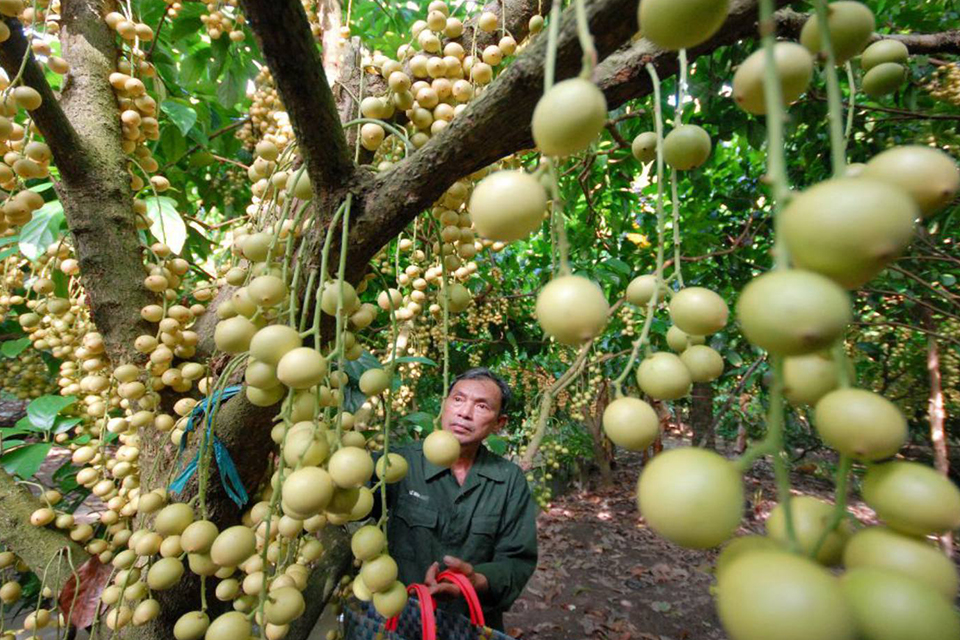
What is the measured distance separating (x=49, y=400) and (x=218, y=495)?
1.05 metres

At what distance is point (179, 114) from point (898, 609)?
195cm

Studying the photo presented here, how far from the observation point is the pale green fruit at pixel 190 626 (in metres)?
0.78

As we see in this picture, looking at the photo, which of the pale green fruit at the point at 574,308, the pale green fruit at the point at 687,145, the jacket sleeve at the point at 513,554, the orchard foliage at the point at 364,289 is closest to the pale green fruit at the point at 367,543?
the orchard foliage at the point at 364,289

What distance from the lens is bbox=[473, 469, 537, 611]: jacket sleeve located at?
1.72 meters

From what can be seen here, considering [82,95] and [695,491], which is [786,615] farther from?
[82,95]

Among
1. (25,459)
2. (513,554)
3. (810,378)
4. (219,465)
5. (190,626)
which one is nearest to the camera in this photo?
(810,378)

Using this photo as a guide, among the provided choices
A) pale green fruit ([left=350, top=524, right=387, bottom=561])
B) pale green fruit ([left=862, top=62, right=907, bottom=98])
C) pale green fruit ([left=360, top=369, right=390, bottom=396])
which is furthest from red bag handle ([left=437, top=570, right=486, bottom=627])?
pale green fruit ([left=862, top=62, right=907, bottom=98])

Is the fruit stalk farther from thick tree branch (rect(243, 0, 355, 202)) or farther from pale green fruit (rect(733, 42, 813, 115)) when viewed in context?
thick tree branch (rect(243, 0, 355, 202))

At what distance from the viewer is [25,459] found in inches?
55.4

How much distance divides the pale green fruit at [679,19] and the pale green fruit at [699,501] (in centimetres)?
33

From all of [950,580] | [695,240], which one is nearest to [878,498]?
[950,580]

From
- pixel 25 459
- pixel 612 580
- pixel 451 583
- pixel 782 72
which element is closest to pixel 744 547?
pixel 782 72

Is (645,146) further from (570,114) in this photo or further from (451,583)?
(451,583)

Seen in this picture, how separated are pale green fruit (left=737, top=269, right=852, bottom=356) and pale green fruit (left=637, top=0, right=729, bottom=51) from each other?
21 cm
